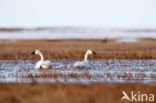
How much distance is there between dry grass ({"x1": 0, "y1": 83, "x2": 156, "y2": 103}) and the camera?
1022 cm

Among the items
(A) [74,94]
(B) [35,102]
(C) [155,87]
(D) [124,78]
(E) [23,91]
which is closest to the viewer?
(B) [35,102]

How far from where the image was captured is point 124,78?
1546 cm

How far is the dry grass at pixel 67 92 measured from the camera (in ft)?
33.5

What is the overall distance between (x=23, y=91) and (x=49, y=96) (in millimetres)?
1239

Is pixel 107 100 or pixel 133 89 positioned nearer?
pixel 107 100

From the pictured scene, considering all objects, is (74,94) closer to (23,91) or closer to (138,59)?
(23,91)

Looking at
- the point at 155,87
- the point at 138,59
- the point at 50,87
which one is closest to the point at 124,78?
the point at 155,87

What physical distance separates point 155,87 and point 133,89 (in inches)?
26.1

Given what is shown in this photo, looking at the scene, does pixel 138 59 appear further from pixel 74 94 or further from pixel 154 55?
pixel 74 94

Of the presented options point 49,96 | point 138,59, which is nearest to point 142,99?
point 49,96

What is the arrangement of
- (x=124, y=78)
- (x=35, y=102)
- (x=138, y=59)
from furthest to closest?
(x=138, y=59)
(x=124, y=78)
(x=35, y=102)

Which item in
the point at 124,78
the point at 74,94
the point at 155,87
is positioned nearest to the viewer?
the point at 74,94

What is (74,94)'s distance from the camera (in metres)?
10.8

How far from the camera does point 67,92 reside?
36.1ft
